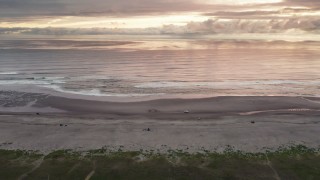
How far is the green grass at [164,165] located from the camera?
41.0 metres

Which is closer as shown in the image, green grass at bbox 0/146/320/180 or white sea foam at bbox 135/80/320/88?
green grass at bbox 0/146/320/180

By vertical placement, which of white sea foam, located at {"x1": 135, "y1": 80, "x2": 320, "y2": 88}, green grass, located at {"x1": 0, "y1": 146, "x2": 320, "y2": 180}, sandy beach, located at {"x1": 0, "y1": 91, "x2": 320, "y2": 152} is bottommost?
green grass, located at {"x1": 0, "y1": 146, "x2": 320, "y2": 180}

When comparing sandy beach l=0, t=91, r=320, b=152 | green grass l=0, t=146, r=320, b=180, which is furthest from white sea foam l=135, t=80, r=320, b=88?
green grass l=0, t=146, r=320, b=180

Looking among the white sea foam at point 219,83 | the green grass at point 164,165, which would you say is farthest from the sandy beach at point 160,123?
the white sea foam at point 219,83

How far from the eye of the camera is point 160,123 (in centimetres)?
5991

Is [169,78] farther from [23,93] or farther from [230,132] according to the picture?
[230,132]

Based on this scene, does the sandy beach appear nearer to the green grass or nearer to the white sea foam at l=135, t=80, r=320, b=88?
the green grass

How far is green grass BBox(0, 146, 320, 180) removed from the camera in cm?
4100

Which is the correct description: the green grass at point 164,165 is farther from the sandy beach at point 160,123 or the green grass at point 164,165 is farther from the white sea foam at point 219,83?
the white sea foam at point 219,83

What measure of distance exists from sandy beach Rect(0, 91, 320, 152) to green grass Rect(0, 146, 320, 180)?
8.37ft

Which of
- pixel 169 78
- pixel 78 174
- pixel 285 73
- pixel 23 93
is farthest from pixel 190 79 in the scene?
pixel 78 174

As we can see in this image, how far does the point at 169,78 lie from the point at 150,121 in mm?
50858

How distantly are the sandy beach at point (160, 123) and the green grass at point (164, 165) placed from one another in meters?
2.55

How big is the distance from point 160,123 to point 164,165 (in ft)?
55.4
